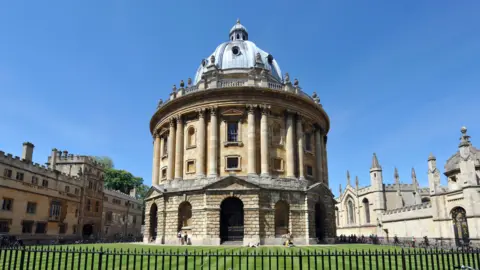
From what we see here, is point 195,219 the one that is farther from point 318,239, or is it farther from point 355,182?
point 355,182

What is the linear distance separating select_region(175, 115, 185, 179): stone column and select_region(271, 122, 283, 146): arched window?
1019cm

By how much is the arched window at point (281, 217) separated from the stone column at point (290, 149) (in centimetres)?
335

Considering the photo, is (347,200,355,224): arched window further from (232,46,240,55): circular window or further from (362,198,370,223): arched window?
(232,46,240,55): circular window

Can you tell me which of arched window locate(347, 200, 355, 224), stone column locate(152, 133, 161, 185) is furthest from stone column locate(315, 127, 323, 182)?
arched window locate(347, 200, 355, 224)

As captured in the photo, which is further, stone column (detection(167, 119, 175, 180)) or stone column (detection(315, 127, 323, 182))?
stone column (detection(315, 127, 323, 182))

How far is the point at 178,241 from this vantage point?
3512 centimetres

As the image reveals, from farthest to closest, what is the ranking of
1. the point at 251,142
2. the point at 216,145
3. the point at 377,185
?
1. the point at 377,185
2. the point at 216,145
3. the point at 251,142

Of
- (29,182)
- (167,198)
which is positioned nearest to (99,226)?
(29,182)

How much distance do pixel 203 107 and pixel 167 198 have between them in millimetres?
10453

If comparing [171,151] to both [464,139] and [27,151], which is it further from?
[464,139]

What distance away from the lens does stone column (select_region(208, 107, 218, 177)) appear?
3675cm

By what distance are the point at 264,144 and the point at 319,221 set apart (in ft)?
35.9

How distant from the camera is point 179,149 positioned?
132 ft

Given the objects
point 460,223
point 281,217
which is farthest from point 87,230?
point 460,223
